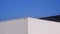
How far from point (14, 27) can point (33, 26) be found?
0.26m

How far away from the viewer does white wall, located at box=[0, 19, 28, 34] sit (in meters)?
1.23

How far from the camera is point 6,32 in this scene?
4.35 ft

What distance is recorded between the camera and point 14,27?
127 cm

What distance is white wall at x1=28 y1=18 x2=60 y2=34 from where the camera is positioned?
1173 millimetres

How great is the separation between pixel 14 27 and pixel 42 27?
1.23 ft

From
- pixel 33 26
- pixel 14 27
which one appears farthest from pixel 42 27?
pixel 14 27

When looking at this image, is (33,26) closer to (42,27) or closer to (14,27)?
(42,27)

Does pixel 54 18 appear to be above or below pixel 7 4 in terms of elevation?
below

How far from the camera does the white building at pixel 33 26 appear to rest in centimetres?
118

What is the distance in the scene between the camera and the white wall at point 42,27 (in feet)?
3.85

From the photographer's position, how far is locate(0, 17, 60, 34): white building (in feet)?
3.87

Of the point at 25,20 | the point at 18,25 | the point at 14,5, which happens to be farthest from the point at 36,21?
the point at 14,5

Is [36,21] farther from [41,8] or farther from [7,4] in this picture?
[7,4]

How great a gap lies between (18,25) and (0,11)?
1.11 feet
